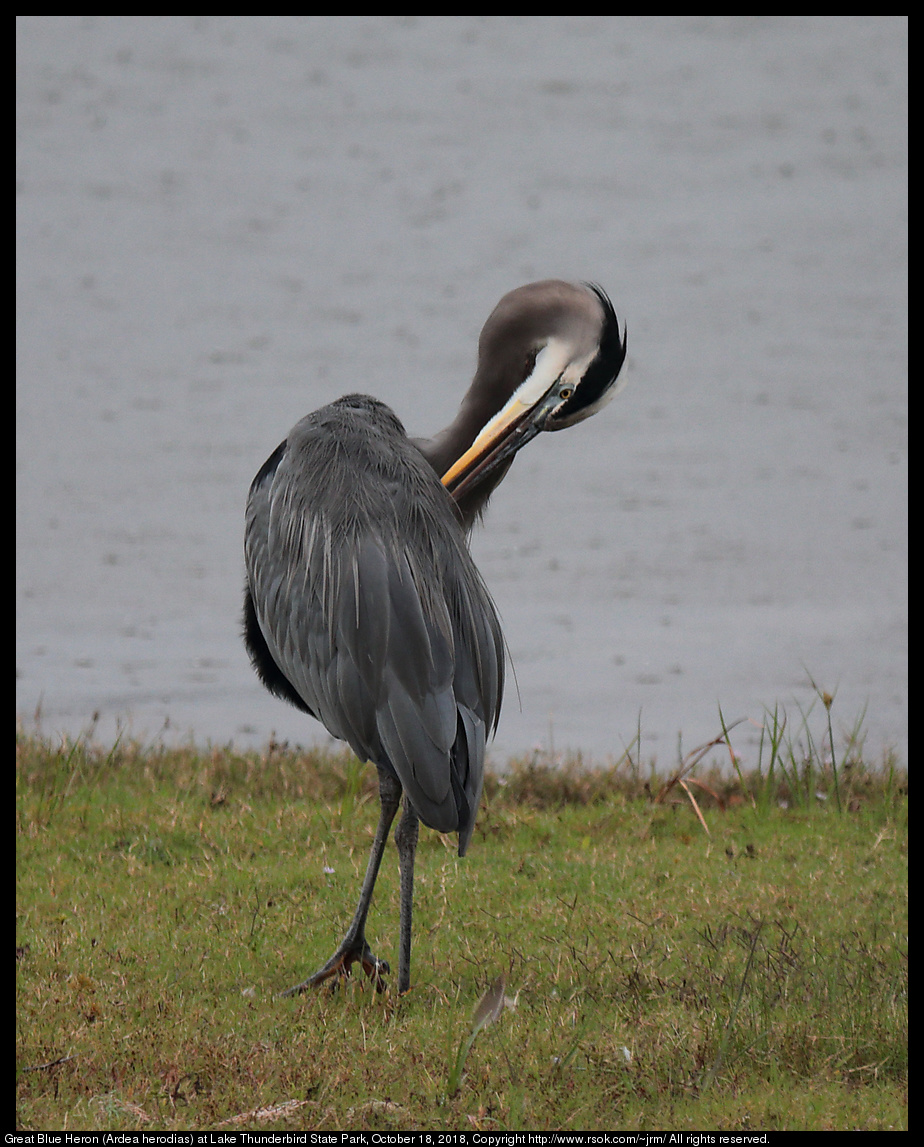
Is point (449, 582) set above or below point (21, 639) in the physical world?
above

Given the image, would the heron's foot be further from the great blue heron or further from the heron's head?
the heron's head

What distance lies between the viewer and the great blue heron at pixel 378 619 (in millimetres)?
4336

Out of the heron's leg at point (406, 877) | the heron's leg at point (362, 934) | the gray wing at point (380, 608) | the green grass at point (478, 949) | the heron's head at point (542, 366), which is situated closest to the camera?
the green grass at point (478, 949)

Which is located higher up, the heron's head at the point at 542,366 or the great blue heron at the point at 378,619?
the heron's head at the point at 542,366

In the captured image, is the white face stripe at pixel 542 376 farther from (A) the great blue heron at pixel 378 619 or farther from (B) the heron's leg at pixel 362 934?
(B) the heron's leg at pixel 362 934

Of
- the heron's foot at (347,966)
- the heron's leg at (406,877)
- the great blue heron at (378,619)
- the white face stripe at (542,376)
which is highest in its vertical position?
the white face stripe at (542,376)

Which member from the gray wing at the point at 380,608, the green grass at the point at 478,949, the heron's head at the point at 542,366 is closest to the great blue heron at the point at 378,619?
the gray wing at the point at 380,608

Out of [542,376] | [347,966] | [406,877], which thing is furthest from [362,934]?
[542,376]

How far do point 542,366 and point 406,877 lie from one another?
7.06ft

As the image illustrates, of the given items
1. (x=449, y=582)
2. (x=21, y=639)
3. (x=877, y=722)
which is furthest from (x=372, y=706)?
(x=21, y=639)

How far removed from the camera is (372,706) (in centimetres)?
439

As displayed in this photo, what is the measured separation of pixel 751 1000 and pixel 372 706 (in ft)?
4.43

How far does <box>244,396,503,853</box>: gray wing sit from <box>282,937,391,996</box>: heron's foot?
1.92 feet
